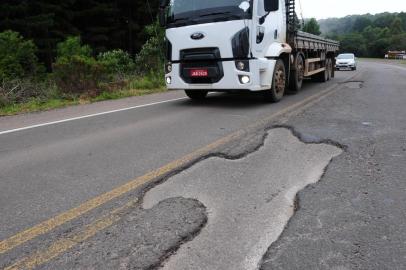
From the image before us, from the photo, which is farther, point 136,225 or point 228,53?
point 228,53

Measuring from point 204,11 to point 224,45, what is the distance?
2.87ft

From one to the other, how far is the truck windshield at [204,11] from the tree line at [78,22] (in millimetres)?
18114

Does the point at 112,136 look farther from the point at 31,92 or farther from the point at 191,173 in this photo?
the point at 31,92

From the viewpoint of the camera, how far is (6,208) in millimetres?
3535

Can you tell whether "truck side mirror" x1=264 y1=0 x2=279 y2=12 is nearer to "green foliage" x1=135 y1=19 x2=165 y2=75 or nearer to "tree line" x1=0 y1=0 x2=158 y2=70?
"green foliage" x1=135 y1=19 x2=165 y2=75

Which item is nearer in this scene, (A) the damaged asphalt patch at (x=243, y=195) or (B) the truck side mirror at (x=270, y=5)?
(A) the damaged asphalt patch at (x=243, y=195)

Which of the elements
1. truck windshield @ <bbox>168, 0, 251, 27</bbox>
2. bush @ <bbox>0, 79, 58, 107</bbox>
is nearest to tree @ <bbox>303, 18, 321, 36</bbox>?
truck windshield @ <bbox>168, 0, 251, 27</bbox>

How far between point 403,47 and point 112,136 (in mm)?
108086

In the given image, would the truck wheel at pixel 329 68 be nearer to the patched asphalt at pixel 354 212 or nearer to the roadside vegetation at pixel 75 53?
the roadside vegetation at pixel 75 53

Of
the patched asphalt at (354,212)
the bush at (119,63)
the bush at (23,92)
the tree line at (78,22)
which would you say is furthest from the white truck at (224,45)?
the tree line at (78,22)

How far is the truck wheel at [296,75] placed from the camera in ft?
37.7

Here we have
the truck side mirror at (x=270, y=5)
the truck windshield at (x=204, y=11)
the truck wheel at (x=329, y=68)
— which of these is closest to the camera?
the truck windshield at (x=204, y=11)

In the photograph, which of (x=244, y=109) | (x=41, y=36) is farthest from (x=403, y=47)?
(x=244, y=109)

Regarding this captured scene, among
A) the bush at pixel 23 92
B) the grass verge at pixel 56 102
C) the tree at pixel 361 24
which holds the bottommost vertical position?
the grass verge at pixel 56 102
